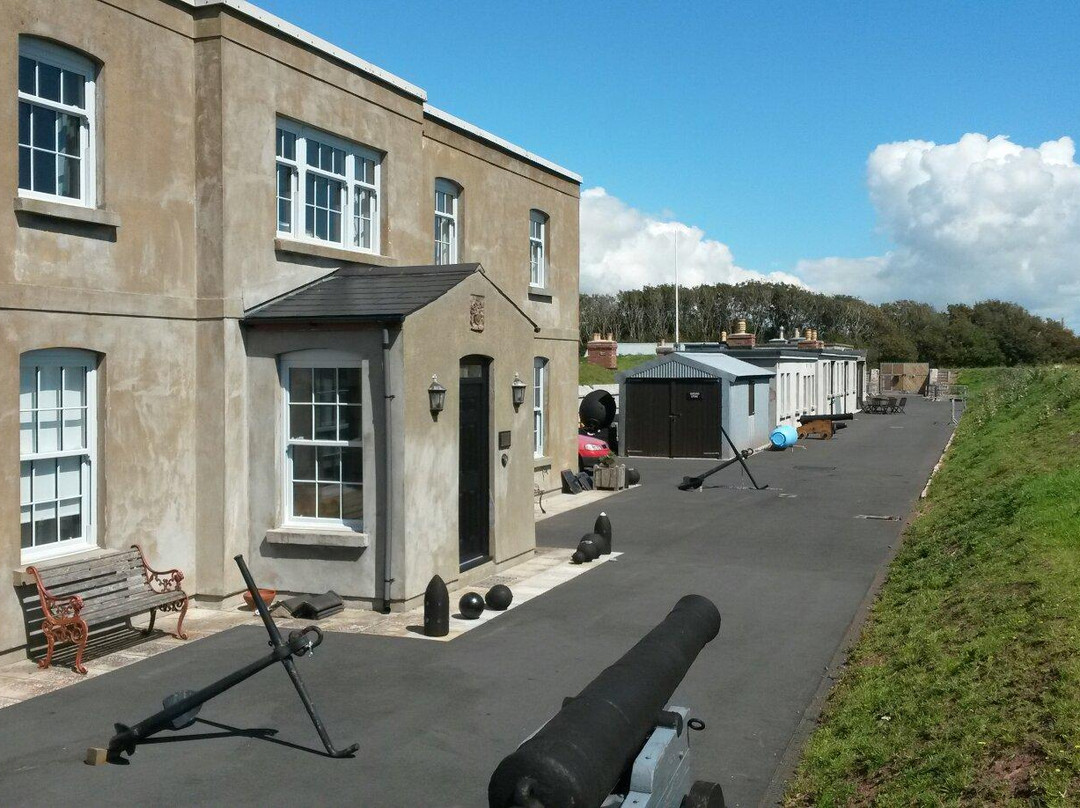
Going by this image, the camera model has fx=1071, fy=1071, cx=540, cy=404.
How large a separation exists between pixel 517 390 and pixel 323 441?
3236 millimetres

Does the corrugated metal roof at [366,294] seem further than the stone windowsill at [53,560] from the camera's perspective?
Yes

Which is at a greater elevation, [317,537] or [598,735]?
[598,735]

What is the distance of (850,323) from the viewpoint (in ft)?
370

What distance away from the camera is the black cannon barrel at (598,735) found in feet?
13.8

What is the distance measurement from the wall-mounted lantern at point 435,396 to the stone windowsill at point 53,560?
3843 millimetres

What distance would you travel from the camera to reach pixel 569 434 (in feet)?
79.8

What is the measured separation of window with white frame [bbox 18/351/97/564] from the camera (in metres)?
10.9

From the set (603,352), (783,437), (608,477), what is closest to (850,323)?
(603,352)

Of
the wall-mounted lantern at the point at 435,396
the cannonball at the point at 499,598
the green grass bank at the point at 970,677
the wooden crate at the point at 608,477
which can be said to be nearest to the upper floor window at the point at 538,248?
the wooden crate at the point at 608,477

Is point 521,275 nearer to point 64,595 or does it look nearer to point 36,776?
point 64,595

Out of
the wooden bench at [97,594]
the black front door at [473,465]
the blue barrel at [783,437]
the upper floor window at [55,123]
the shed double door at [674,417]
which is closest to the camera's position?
the wooden bench at [97,594]

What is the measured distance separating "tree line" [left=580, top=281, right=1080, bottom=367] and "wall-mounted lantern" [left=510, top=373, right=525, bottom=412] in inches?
A: 3207

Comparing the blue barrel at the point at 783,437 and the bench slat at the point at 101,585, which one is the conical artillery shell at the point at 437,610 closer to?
the bench slat at the point at 101,585

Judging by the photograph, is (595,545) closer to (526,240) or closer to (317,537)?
(317,537)
